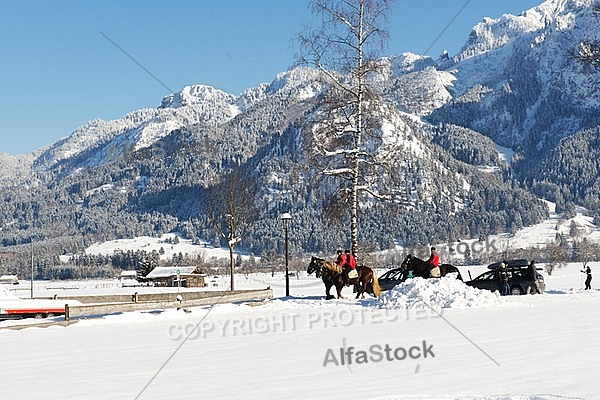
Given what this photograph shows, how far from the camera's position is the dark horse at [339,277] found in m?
20.9

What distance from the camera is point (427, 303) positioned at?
52.0ft

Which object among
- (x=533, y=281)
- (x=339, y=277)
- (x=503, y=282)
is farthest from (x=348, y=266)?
(x=533, y=281)

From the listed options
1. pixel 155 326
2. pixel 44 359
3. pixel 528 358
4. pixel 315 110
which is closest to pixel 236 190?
pixel 315 110

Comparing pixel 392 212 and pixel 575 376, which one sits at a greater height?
pixel 392 212

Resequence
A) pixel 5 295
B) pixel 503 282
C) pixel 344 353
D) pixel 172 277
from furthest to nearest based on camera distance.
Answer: pixel 172 277, pixel 5 295, pixel 503 282, pixel 344 353

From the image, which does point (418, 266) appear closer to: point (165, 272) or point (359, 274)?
point (359, 274)

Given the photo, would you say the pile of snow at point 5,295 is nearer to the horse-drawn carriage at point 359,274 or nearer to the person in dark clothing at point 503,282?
the horse-drawn carriage at point 359,274

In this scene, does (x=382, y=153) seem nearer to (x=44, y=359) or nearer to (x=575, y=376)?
(x=44, y=359)

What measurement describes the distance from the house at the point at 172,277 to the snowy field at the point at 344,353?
67.7 m

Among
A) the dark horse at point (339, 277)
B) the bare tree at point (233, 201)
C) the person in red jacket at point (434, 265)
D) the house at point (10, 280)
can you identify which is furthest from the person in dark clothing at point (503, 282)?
the house at point (10, 280)

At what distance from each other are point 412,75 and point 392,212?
5.67 meters

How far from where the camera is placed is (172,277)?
84938mm

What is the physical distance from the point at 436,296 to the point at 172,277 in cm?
7271

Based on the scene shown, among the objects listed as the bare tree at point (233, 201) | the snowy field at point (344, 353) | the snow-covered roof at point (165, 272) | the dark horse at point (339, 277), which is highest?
the bare tree at point (233, 201)
